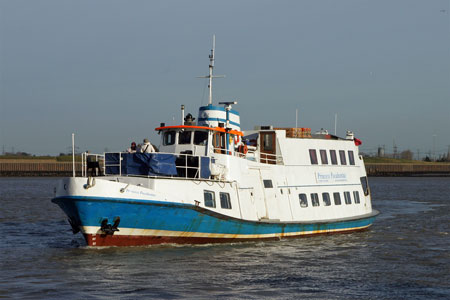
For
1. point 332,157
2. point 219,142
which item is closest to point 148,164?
point 219,142

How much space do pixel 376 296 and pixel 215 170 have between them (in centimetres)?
898

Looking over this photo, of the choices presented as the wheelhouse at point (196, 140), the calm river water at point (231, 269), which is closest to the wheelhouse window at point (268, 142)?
the wheelhouse at point (196, 140)

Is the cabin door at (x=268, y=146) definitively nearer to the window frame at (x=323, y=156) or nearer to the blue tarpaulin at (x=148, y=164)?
the window frame at (x=323, y=156)

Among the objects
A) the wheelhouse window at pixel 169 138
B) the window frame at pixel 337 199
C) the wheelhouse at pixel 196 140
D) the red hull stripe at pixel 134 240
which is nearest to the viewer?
the red hull stripe at pixel 134 240

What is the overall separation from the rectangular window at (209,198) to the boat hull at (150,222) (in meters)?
0.70

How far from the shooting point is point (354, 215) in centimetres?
3012

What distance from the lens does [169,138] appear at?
81.8 feet

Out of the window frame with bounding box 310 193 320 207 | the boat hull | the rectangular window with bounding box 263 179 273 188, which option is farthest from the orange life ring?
the window frame with bounding box 310 193 320 207

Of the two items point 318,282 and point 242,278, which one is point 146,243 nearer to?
point 242,278

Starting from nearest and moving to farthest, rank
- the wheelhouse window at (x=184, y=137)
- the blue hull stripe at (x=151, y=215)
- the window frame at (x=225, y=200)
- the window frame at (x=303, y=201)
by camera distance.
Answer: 1. the blue hull stripe at (x=151, y=215)
2. the window frame at (x=225, y=200)
3. the wheelhouse window at (x=184, y=137)
4. the window frame at (x=303, y=201)

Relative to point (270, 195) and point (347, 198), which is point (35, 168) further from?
point (270, 195)

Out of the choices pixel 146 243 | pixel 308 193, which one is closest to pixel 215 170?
pixel 146 243

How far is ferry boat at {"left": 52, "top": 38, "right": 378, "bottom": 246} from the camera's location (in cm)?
2038

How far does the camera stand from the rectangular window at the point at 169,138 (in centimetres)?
2483
